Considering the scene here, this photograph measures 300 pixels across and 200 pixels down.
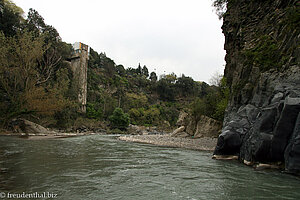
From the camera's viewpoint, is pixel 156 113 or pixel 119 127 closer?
pixel 119 127

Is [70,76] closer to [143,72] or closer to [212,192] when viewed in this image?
[212,192]

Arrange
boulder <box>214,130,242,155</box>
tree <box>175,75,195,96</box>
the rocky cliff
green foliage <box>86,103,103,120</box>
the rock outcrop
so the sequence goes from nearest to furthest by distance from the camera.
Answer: the rocky cliff
boulder <box>214,130,242,155</box>
the rock outcrop
green foliage <box>86,103,103,120</box>
tree <box>175,75,195,96</box>

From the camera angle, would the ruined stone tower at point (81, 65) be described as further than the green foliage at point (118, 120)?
Yes

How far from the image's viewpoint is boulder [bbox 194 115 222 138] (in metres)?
20.4

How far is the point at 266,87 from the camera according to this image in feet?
31.7

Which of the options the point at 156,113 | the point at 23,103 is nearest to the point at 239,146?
the point at 23,103

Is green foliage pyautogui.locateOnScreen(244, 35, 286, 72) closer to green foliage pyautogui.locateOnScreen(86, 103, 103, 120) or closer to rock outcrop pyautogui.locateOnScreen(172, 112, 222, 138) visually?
rock outcrop pyautogui.locateOnScreen(172, 112, 222, 138)

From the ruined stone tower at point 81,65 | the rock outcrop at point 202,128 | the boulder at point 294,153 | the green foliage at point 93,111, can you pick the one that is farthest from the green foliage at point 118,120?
the boulder at point 294,153

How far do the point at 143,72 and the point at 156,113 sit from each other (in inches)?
1907

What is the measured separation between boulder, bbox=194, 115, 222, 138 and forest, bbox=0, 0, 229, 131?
1.05 meters

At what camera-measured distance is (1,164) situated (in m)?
6.41

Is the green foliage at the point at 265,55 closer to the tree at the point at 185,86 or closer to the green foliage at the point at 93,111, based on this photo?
the green foliage at the point at 93,111

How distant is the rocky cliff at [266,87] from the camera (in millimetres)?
6566

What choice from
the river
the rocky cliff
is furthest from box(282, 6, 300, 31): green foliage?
the river
